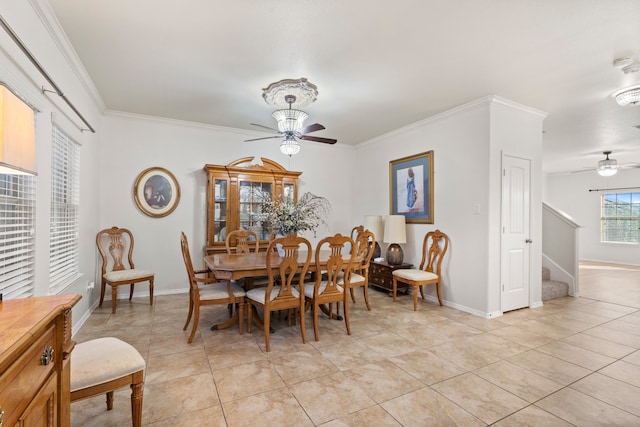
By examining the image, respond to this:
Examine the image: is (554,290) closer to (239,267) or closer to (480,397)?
(480,397)

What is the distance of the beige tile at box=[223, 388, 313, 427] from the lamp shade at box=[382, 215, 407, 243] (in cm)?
297

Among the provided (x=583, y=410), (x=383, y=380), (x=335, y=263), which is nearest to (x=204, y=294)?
(x=335, y=263)

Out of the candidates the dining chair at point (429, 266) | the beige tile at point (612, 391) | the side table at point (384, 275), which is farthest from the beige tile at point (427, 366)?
the side table at point (384, 275)

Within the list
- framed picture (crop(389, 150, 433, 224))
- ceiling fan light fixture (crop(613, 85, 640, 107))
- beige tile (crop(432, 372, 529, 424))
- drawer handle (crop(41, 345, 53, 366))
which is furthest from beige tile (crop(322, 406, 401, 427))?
ceiling fan light fixture (crop(613, 85, 640, 107))

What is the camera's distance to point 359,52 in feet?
8.63

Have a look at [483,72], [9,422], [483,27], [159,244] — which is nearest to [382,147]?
[483,72]

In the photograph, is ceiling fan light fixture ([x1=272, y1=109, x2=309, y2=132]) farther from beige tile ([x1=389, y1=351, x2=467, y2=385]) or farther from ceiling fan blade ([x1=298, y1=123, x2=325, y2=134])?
beige tile ([x1=389, y1=351, x2=467, y2=385])

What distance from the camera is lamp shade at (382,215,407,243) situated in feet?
15.0

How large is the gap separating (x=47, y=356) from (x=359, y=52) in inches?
109

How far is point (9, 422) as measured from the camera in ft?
2.62

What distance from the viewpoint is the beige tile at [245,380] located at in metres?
2.06

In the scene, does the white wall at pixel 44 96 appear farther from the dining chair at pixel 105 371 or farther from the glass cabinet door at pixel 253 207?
the glass cabinet door at pixel 253 207

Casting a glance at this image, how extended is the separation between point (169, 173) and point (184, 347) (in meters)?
2.71

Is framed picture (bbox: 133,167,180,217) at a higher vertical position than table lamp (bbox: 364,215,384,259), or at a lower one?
higher
